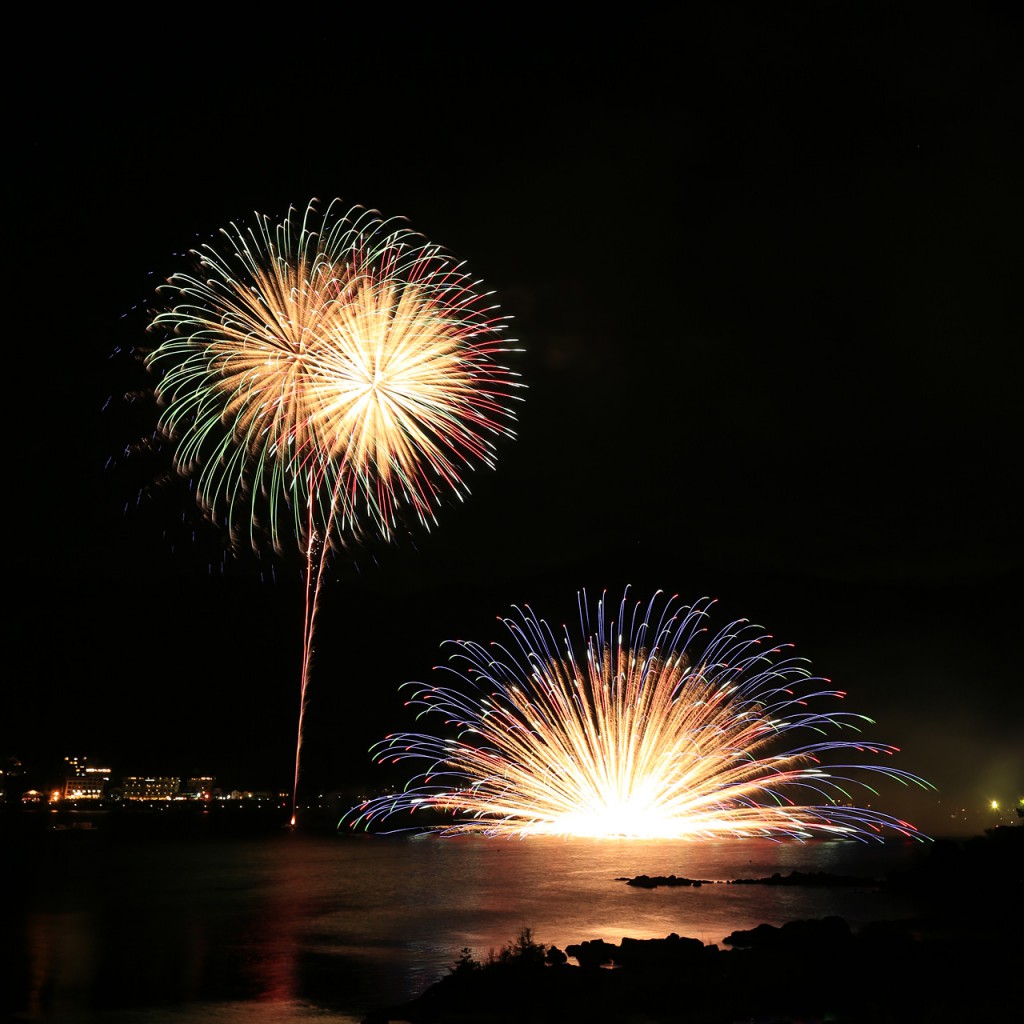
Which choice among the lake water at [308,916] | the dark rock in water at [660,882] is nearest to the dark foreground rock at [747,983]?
the lake water at [308,916]

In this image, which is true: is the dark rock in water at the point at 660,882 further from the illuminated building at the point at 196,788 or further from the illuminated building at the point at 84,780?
the illuminated building at the point at 196,788

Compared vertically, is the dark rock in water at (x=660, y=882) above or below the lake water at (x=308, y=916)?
above

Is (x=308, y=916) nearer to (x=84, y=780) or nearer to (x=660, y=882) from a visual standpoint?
(x=660, y=882)

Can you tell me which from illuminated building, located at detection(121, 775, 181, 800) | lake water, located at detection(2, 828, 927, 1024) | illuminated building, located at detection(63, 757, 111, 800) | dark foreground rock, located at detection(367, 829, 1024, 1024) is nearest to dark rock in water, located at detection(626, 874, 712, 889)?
lake water, located at detection(2, 828, 927, 1024)

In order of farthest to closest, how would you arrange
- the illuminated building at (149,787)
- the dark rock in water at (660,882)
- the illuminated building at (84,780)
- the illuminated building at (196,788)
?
the illuminated building at (196,788), the illuminated building at (149,787), the illuminated building at (84,780), the dark rock in water at (660,882)

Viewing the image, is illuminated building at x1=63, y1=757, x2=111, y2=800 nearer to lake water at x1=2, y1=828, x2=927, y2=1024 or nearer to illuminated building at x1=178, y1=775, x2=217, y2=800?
illuminated building at x1=178, y1=775, x2=217, y2=800

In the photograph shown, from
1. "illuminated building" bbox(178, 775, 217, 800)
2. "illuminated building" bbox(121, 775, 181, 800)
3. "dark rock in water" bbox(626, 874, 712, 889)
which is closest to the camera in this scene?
"dark rock in water" bbox(626, 874, 712, 889)

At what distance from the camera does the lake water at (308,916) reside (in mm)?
23719

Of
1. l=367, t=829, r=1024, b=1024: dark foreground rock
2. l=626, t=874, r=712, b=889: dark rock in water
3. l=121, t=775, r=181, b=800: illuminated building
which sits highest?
l=121, t=775, r=181, b=800: illuminated building

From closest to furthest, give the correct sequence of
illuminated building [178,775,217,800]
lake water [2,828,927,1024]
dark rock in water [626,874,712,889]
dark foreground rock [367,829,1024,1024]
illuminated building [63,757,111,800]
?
1. dark foreground rock [367,829,1024,1024]
2. lake water [2,828,927,1024]
3. dark rock in water [626,874,712,889]
4. illuminated building [63,757,111,800]
5. illuminated building [178,775,217,800]

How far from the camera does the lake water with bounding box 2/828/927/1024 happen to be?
23719 mm

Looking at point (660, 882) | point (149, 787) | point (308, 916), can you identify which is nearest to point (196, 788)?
point (149, 787)

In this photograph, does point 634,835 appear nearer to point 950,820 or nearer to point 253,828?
point 253,828

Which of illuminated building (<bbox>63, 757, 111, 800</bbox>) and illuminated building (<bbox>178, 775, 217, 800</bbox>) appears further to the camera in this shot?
illuminated building (<bbox>178, 775, 217, 800</bbox>)
